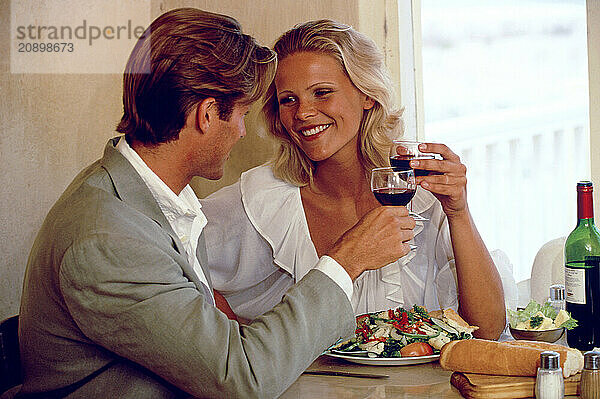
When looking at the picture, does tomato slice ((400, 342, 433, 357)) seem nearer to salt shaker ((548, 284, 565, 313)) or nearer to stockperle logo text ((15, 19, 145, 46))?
salt shaker ((548, 284, 565, 313))

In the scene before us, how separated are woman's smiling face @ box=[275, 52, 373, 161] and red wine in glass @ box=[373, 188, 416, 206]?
0.41 meters

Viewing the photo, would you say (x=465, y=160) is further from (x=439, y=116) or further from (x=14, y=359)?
(x=14, y=359)

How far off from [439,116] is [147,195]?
3.59m

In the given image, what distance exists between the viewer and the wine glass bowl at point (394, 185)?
1.60 metres

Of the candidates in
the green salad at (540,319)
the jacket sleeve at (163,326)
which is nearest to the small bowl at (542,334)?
the green salad at (540,319)

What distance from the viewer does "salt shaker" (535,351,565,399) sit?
1236mm

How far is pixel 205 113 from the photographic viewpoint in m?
1.48

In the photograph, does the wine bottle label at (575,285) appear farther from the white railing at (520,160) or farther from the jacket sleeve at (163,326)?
the white railing at (520,160)

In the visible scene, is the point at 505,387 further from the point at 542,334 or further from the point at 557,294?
the point at 557,294

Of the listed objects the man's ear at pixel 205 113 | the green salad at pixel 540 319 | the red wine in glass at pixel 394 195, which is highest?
the man's ear at pixel 205 113

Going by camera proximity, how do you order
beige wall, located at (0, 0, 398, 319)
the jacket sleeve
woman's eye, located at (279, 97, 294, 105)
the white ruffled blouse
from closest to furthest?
the jacket sleeve, the white ruffled blouse, woman's eye, located at (279, 97, 294, 105), beige wall, located at (0, 0, 398, 319)

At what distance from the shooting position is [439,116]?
15.6 feet

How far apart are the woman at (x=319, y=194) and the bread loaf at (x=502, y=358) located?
49 cm

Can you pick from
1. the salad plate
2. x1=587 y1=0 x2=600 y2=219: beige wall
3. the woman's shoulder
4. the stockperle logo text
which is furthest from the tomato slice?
the stockperle logo text
